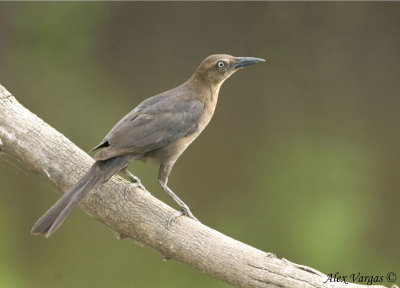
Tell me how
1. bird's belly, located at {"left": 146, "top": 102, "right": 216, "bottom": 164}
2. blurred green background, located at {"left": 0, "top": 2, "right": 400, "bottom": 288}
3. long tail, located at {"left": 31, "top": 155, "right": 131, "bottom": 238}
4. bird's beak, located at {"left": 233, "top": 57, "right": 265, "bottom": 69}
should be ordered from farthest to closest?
blurred green background, located at {"left": 0, "top": 2, "right": 400, "bottom": 288} < bird's beak, located at {"left": 233, "top": 57, "right": 265, "bottom": 69} < bird's belly, located at {"left": 146, "top": 102, "right": 216, "bottom": 164} < long tail, located at {"left": 31, "top": 155, "right": 131, "bottom": 238}

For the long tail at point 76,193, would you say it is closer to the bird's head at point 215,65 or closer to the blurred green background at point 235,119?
the bird's head at point 215,65

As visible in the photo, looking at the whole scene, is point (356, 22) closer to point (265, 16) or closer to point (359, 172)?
point (265, 16)

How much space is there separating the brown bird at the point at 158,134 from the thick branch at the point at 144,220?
11 centimetres

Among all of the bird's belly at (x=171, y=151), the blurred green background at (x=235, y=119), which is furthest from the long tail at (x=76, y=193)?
the blurred green background at (x=235, y=119)

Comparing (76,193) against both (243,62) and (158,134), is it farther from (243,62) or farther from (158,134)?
(243,62)

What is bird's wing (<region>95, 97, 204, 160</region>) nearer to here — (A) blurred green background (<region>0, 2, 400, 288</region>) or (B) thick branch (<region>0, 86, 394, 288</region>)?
(B) thick branch (<region>0, 86, 394, 288</region>)

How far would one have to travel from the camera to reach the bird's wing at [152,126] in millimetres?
3840

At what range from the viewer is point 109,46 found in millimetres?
7367

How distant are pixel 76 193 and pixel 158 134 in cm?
53

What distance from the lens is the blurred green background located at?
6371 mm

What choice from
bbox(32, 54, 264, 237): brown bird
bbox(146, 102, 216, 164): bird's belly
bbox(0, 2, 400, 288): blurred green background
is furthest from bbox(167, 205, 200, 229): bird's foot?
bbox(0, 2, 400, 288): blurred green background

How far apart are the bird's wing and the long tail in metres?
0.05

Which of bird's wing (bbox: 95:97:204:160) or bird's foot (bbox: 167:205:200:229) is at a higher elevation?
bird's wing (bbox: 95:97:204:160)

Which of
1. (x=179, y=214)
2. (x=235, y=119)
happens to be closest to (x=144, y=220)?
(x=179, y=214)
